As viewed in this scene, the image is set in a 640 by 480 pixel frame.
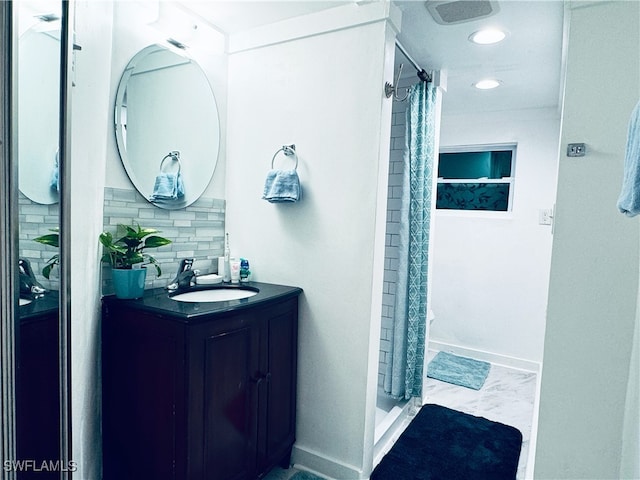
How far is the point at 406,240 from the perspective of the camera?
8.36 feet

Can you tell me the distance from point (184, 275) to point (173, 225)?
10.2 inches

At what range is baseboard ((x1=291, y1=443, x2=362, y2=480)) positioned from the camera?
1.88 meters

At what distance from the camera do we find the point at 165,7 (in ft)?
5.86

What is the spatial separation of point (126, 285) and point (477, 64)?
2.41 metres

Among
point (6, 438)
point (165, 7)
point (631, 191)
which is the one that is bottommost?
point (6, 438)

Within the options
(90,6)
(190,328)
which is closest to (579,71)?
(190,328)

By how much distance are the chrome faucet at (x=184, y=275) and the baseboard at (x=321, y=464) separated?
1.03 metres

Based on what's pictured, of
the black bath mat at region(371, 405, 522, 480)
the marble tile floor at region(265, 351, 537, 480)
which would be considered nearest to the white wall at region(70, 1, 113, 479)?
the black bath mat at region(371, 405, 522, 480)

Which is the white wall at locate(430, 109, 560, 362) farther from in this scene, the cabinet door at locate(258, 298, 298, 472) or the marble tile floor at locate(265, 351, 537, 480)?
the cabinet door at locate(258, 298, 298, 472)

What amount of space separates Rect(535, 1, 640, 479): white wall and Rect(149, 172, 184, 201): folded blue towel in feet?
5.65

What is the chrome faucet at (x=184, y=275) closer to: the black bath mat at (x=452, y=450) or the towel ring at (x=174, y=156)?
the towel ring at (x=174, y=156)

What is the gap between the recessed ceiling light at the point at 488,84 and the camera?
2770mm

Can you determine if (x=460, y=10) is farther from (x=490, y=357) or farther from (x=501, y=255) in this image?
(x=490, y=357)

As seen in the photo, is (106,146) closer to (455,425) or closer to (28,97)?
(28,97)
